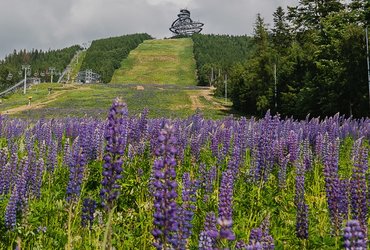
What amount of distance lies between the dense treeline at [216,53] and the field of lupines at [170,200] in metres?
98.6

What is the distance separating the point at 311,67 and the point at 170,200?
37474 mm

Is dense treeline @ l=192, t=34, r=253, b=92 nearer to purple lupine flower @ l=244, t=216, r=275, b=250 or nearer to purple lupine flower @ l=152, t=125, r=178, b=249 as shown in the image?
purple lupine flower @ l=244, t=216, r=275, b=250

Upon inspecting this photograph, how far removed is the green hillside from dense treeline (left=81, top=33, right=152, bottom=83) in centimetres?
219

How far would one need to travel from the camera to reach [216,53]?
153500mm

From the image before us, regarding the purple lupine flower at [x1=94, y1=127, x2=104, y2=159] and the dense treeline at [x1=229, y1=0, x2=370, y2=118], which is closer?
the purple lupine flower at [x1=94, y1=127, x2=104, y2=159]

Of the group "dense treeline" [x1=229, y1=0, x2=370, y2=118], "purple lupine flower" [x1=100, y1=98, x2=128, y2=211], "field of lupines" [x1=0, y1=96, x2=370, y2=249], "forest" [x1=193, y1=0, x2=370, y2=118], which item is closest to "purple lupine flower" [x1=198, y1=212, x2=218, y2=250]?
"field of lupines" [x1=0, y1=96, x2=370, y2=249]

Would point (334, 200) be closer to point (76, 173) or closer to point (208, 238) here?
point (208, 238)

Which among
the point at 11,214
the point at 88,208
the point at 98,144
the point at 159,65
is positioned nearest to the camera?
the point at 88,208

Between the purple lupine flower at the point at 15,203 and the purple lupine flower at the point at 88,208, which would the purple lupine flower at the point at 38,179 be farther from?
the purple lupine flower at the point at 88,208

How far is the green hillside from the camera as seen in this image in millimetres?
122688

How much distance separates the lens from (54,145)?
754 centimetres

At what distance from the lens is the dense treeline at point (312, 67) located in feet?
97.4

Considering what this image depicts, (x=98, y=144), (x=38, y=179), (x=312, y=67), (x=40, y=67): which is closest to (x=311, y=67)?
(x=312, y=67)

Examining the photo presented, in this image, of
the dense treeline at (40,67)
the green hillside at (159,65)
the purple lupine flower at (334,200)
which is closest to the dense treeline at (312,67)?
the purple lupine flower at (334,200)
